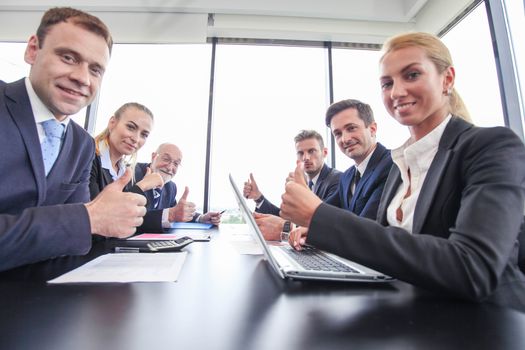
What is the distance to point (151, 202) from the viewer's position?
223 centimetres

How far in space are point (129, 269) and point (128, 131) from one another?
62.1 inches

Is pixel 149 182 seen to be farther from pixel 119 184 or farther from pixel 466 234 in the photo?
pixel 466 234

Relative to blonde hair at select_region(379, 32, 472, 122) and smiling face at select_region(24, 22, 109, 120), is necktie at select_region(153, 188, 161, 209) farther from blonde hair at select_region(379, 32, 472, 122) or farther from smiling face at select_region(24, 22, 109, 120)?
blonde hair at select_region(379, 32, 472, 122)

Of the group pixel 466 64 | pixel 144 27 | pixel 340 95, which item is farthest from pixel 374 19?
pixel 144 27

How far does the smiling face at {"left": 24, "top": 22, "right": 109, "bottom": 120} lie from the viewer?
3.09ft

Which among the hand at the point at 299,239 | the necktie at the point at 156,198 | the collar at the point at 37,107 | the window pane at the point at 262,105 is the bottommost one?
the hand at the point at 299,239

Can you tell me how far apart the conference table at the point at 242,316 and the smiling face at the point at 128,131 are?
1505mm

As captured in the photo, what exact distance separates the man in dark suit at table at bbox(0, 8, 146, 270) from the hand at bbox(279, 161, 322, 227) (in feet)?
1.38

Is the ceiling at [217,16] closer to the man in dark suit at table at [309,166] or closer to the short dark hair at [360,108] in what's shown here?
the man in dark suit at table at [309,166]

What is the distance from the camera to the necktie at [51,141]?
0.94 m

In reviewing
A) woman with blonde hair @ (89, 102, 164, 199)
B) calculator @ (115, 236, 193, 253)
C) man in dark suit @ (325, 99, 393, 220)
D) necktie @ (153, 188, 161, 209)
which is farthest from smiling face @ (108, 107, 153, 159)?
man in dark suit @ (325, 99, 393, 220)

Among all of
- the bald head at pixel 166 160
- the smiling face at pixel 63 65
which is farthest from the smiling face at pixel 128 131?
the smiling face at pixel 63 65

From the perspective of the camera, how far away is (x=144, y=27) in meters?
3.13

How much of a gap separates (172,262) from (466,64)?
3.36 metres
